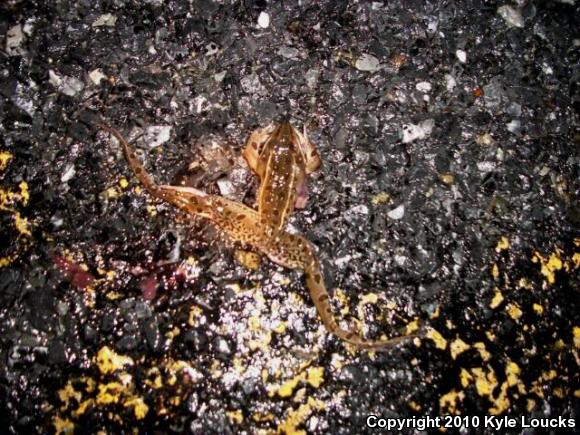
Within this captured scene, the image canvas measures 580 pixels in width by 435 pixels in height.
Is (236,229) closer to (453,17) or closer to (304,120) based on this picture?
(304,120)

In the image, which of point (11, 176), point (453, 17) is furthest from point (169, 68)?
point (453, 17)

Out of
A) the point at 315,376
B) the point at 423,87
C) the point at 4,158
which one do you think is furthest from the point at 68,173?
the point at 423,87

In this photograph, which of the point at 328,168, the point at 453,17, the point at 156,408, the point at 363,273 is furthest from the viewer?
the point at 453,17

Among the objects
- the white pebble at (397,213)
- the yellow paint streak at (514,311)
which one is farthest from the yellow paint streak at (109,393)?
the yellow paint streak at (514,311)

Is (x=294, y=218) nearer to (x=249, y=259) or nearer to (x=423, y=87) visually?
(x=249, y=259)

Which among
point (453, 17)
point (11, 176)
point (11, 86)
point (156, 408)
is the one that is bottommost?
point (156, 408)

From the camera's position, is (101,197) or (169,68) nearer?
(101,197)

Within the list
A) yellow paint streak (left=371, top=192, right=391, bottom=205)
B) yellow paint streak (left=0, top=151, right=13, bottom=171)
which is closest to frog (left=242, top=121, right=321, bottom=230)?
yellow paint streak (left=371, top=192, right=391, bottom=205)
